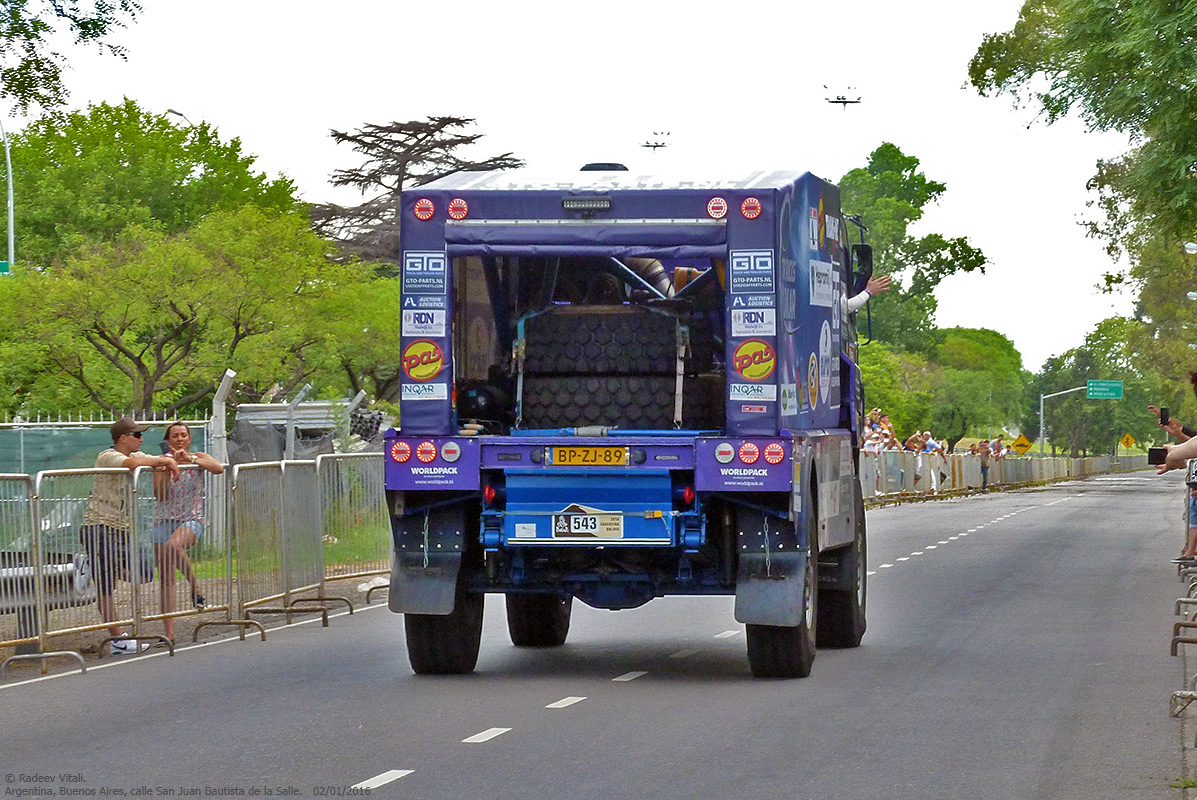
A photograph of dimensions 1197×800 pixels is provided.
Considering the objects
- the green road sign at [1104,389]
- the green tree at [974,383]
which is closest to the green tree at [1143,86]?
the green tree at [974,383]

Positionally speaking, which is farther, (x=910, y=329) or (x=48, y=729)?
(x=910, y=329)

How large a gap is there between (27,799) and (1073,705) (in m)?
6.18

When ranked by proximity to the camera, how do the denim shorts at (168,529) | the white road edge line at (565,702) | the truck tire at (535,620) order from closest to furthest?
the white road edge line at (565,702)
the truck tire at (535,620)
the denim shorts at (168,529)

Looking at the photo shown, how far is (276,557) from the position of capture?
57.5 ft

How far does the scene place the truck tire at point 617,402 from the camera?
1326cm

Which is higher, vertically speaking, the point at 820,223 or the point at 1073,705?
the point at 820,223

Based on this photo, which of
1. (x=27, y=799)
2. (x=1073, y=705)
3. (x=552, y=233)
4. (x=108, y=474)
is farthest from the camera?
(x=108, y=474)

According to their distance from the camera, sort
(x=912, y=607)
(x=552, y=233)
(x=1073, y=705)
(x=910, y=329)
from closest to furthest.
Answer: (x=1073, y=705) < (x=552, y=233) < (x=912, y=607) < (x=910, y=329)

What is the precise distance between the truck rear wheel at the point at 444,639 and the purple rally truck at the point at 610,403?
1 cm

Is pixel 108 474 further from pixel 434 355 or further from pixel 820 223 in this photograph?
pixel 820 223

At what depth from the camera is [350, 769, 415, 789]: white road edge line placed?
855 centimetres

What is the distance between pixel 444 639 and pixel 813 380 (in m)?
3.06

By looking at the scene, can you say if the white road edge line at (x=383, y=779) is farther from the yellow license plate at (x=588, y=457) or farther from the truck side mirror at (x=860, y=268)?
the truck side mirror at (x=860, y=268)

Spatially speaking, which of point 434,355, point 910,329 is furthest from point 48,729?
point 910,329
